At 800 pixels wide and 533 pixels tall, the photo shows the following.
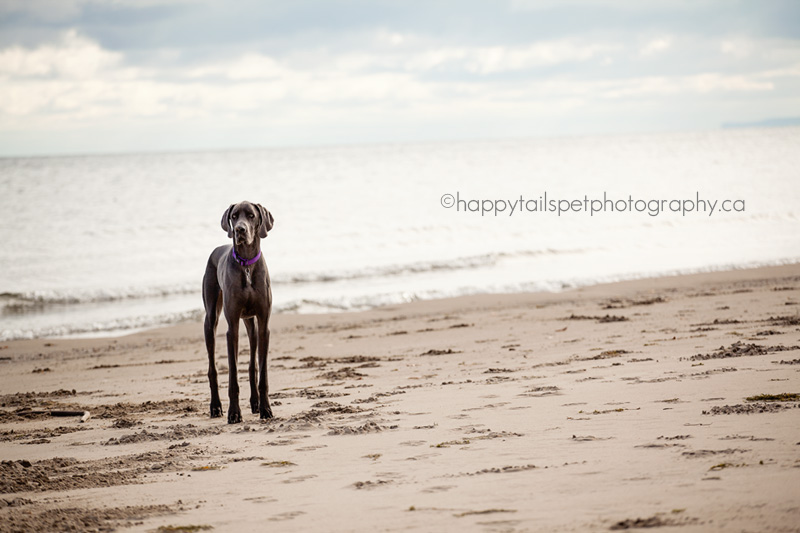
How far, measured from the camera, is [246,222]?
21.8ft

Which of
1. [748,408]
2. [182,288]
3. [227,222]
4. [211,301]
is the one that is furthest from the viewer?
[182,288]

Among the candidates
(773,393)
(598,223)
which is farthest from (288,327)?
(598,223)

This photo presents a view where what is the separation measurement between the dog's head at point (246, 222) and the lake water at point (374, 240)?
28.1 ft

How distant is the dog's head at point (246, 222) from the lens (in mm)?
6562

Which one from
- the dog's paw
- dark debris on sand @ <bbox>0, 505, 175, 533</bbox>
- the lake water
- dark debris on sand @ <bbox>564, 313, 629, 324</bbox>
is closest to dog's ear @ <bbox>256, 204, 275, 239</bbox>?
the dog's paw

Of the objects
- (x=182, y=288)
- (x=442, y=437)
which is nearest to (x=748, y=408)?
(x=442, y=437)

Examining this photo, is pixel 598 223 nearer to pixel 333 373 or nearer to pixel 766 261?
pixel 766 261

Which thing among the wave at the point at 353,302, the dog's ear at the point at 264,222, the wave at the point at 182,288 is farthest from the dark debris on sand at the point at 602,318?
the wave at the point at 182,288

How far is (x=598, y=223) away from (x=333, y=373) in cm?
2407

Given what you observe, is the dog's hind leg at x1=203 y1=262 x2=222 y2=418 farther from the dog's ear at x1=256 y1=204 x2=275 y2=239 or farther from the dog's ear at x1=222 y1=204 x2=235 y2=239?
the dog's ear at x1=256 y1=204 x2=275 y2=239

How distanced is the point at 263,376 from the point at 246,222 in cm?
138

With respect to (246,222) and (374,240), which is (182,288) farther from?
(246,222)

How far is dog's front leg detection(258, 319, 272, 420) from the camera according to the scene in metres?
6.75

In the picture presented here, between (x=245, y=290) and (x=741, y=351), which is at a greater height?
(x=245, y=290)
